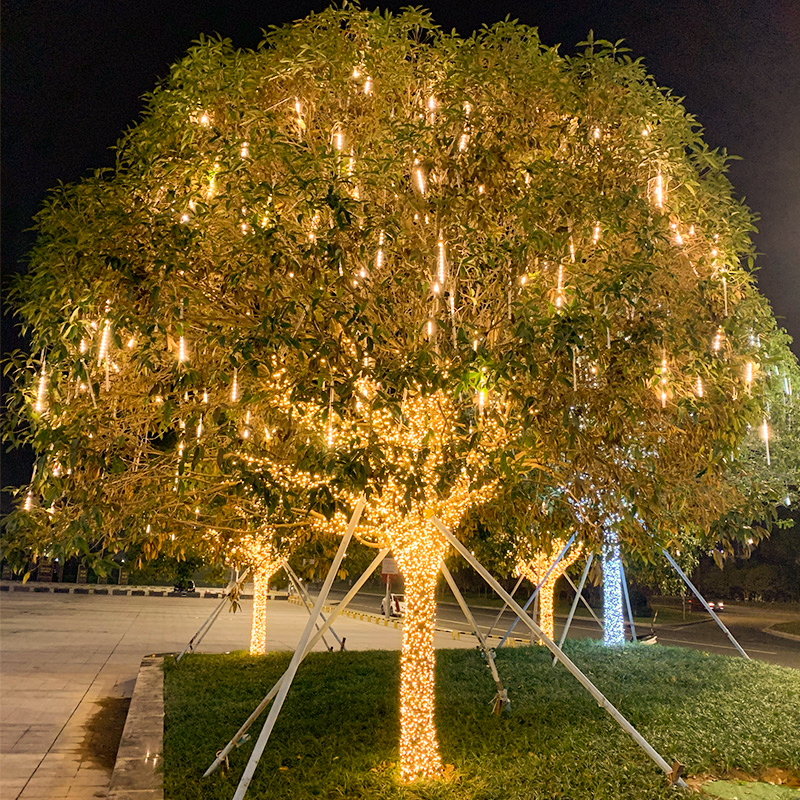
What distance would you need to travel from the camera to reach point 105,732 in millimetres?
9984

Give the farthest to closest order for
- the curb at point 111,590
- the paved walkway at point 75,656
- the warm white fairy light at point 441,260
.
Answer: the curb at point 111,590 < the paved walkway at point 75,656 < the warm white fairy light at point 441,260

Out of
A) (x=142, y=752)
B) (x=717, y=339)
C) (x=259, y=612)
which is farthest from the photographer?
(x=259, y=612)

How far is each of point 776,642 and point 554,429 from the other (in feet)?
72.6

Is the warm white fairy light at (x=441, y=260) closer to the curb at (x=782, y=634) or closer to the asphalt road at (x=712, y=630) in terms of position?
the asphalt road at (x=712, y=630)

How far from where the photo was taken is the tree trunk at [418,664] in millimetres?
6914

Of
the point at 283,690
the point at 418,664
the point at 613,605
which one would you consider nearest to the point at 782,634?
the point at 613,605

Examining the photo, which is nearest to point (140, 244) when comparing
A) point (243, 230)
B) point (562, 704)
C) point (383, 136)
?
point (243, 230)

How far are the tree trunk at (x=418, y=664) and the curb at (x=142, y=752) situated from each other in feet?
7.62

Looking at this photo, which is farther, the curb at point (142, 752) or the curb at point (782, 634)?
the curb at point (782, 634)

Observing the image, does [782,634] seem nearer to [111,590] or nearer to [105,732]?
[105,732]

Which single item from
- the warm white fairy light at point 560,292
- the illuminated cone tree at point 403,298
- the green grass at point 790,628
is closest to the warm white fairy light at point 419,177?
the illuminated cone tree at point 403,298

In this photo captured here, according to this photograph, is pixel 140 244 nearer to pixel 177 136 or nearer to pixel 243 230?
pixel 243 230

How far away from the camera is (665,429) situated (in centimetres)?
703

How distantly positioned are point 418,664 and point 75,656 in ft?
41.7
